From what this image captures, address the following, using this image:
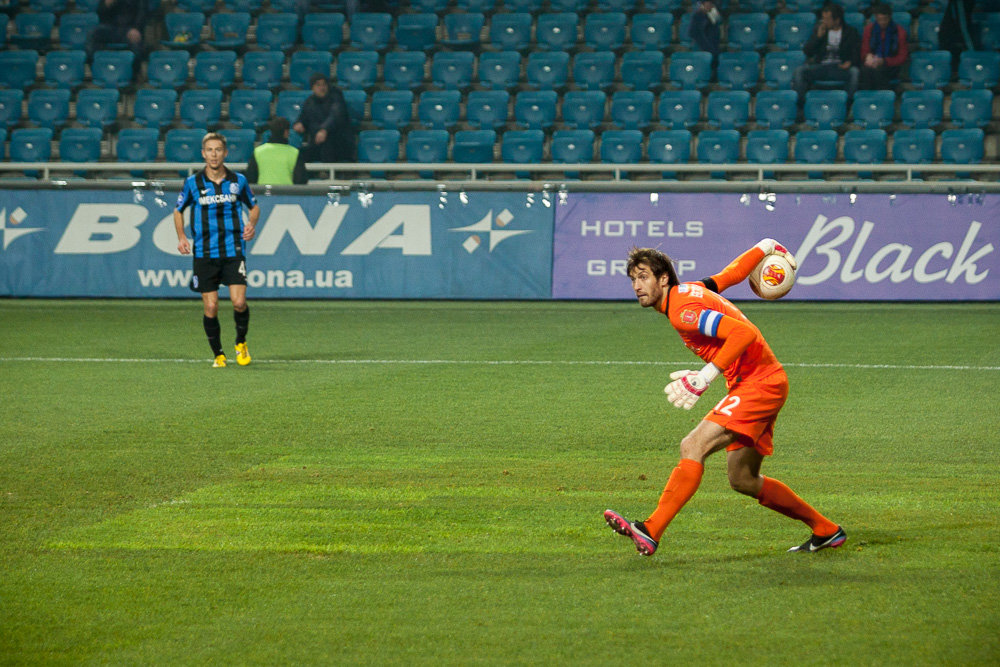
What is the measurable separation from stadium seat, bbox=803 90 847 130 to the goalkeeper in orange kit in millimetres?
16089

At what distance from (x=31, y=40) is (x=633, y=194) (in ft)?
45.7

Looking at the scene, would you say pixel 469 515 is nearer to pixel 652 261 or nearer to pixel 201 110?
pixel 652 261

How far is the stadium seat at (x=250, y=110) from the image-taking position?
2123 centimetres

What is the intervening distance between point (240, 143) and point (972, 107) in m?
12.4

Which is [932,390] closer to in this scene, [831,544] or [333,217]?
[831,544]

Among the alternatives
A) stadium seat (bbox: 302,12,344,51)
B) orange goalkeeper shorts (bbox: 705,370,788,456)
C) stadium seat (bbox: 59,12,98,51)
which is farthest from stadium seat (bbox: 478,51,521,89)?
orange goalkeeper shorts (bbox: 705,370,788,456)

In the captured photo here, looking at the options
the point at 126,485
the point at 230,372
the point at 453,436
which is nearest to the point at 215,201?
the point at 230,372

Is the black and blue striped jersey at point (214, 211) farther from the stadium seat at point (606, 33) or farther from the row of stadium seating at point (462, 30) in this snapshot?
the stadium seat at point (606, 33)

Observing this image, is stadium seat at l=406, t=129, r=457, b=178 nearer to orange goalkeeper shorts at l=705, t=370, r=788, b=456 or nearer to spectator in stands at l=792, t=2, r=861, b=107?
spectator in stands at l=792, t=2, r=861, b=107

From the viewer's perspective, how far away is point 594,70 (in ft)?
70.2

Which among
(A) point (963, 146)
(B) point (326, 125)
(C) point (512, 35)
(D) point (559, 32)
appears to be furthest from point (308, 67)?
(A) point (963, 146)

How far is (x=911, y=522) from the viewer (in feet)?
18.2

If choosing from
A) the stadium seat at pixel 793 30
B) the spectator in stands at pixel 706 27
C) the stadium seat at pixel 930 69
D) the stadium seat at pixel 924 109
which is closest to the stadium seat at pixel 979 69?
the stadium seat at pixel 930 69

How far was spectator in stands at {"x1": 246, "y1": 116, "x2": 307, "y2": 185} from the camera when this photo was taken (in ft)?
53.5
